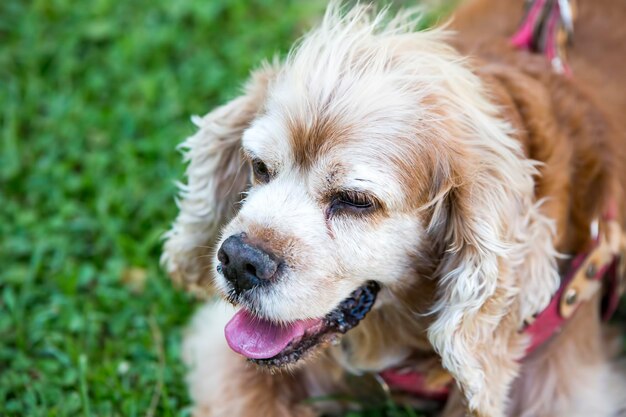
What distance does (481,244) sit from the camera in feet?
10.5

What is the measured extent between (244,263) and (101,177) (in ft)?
7.16

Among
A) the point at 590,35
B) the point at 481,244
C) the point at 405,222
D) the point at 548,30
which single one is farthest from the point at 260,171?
the point at 590,35

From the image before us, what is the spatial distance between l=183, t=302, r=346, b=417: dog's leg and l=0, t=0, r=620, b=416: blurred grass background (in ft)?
0.40

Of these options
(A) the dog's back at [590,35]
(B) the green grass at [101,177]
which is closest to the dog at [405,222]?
(A) the dog's back at [590,35]

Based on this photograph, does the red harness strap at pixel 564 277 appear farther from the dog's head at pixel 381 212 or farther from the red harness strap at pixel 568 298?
the dog's head at pixel 381 212

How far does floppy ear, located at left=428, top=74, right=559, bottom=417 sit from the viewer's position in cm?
320

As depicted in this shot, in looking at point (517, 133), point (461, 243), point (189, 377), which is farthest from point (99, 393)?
point (517, 133)

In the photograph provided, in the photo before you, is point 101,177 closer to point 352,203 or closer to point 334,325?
point 334,325

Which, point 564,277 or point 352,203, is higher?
point 352,203

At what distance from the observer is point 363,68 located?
3258 mm

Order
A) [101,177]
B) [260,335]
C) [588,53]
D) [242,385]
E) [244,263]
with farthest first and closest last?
1. [101,177]
2. [588,53]
3. [242,385]
4. [260,335]
5. [244,263]

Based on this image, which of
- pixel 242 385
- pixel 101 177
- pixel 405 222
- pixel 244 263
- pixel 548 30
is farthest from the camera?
pixel 101 177

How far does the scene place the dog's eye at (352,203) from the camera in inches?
123

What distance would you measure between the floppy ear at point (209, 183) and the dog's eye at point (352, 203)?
2.06 ft
